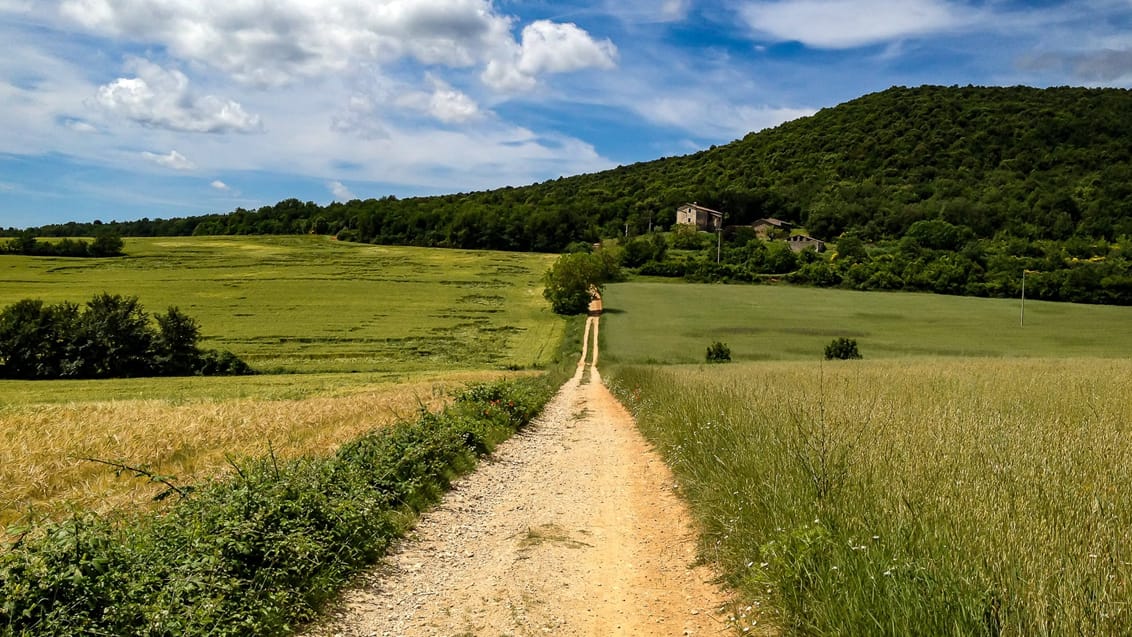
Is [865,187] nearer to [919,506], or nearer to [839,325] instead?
[839,325]

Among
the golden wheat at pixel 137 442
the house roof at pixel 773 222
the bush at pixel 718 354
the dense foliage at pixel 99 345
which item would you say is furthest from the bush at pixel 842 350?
the house roof at pixel 773 222

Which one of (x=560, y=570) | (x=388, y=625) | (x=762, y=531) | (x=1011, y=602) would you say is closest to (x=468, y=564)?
(x=560, y=570)

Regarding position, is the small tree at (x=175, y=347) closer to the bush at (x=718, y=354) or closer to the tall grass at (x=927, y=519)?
the bush at (x=718, y=354)

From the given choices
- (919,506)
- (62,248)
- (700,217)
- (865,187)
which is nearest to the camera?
(919,506)

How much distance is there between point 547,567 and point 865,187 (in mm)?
133150

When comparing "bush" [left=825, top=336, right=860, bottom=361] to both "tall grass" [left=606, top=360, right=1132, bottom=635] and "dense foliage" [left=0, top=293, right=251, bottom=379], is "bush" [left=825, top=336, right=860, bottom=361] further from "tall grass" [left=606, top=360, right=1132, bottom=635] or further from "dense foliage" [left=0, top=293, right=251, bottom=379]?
"dense foliage" [left=0, top=293, right=251, bottom=379]

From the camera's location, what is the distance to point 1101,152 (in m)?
111

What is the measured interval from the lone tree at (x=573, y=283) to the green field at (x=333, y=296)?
2383mm

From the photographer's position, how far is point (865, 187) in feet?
407

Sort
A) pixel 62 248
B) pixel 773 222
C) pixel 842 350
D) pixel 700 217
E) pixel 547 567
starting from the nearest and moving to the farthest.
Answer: pixel 547 567, pixel 842 350, pixel 62 248, pixel 773 222, pixel 700 217

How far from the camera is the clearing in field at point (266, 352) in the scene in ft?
41.5

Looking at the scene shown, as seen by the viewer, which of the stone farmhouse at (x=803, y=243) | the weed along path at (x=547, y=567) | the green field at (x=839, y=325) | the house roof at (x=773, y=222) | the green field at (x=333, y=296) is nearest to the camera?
the weed along path at (x=547, y=567)

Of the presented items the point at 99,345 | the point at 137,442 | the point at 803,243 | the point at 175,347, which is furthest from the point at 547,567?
the point at 803,243

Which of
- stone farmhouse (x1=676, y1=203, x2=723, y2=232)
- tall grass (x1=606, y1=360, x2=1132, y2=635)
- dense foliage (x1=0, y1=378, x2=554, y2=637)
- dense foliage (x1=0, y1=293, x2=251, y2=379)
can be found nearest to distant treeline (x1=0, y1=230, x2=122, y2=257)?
dense foliage (x1=0, y1=293, x2=251, y2=379)
